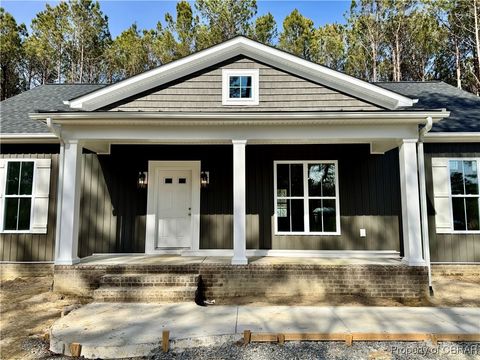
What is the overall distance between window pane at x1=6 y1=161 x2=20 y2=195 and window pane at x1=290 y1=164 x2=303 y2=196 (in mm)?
6071

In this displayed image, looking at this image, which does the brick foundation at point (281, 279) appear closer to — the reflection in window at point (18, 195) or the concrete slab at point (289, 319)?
the concrete slab at point (289, 319)

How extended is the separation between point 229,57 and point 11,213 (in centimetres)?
587

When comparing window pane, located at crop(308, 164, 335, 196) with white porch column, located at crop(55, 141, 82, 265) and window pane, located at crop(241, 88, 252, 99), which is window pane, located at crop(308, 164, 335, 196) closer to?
window pane, located at crop(241, 88, 252, 99)

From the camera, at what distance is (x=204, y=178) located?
760 centimetres

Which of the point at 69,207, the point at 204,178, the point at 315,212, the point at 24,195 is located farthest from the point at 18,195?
the point at 315,212

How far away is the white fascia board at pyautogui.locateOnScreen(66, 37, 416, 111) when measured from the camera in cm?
698

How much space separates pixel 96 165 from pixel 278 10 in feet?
55.7

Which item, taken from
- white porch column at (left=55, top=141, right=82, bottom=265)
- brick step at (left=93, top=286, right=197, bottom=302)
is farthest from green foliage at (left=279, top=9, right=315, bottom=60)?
brick step at (left=93, top=286, right=197, bottom=302)

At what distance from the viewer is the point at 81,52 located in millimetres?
19812

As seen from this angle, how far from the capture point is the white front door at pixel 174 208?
7.60 m

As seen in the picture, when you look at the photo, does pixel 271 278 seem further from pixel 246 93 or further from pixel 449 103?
pixel 449 103

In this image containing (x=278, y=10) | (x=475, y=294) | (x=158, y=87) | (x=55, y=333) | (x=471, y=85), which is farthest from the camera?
(x=278, y=10)

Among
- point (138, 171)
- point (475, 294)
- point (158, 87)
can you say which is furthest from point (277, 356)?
point (158, 87)

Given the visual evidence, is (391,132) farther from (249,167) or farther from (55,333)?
(55,333)
